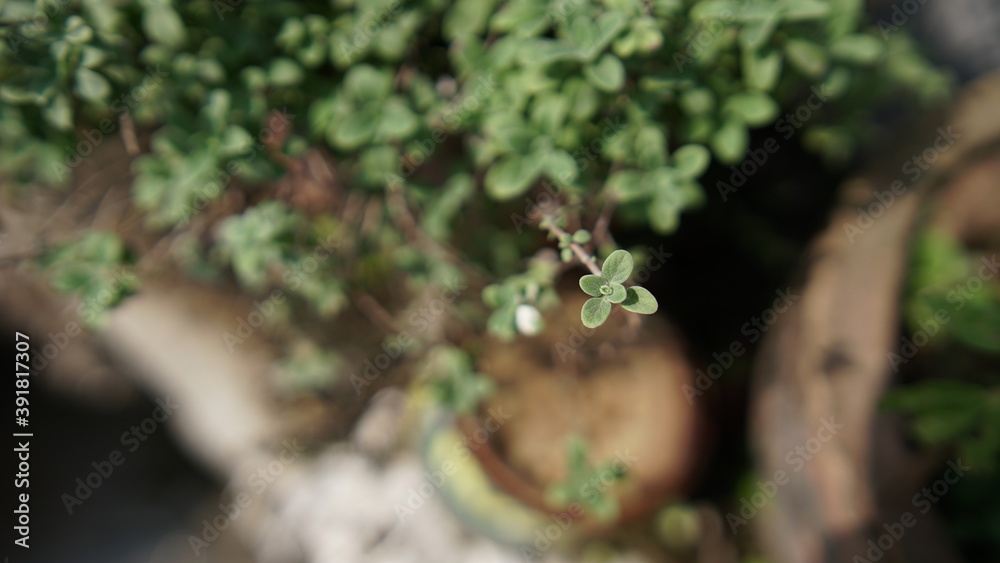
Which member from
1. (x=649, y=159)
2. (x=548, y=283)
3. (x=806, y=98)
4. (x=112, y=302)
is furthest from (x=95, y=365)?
(x=806, y=98)

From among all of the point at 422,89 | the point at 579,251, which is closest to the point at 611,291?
the point at 579,251

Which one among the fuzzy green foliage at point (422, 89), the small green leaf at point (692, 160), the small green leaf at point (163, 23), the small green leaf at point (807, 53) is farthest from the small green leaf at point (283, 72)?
the small green leaf at point (807, 53)

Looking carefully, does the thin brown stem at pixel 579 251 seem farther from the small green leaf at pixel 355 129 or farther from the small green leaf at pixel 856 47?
the small green leaf at pixel 856 47

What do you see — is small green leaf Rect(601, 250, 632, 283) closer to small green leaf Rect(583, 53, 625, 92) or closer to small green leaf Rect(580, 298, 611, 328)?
small green leaf Rect(580, 298, 611, 328)

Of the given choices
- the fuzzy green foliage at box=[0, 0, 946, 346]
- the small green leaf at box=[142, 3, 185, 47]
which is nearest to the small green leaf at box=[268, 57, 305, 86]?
the fuzzy green foliage at box=[0, 0, 946, 346]

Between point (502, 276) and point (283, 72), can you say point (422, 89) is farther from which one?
point (502, 276)

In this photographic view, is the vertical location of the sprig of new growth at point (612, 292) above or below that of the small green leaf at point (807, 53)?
below

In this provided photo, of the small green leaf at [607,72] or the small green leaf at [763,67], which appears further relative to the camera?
the small green leaf at [763,67]

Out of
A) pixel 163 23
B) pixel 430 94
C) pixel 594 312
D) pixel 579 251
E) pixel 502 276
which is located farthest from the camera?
pixel 502 276
